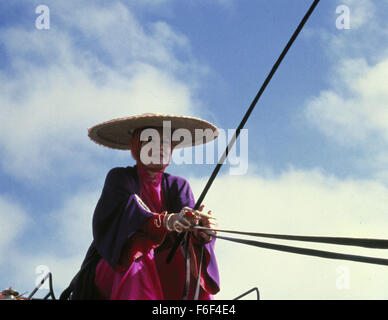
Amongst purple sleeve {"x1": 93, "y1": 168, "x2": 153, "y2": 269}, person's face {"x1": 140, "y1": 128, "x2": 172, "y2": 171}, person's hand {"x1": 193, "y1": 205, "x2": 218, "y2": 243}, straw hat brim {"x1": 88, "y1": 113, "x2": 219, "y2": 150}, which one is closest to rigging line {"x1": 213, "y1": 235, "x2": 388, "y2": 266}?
person's hand {"x1": 193, "y1": 205, "x2": 218, "y2": 243}

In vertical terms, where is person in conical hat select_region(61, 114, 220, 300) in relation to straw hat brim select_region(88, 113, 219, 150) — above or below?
below

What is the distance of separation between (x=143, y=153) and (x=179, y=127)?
1.69 ft

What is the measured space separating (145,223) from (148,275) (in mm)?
496

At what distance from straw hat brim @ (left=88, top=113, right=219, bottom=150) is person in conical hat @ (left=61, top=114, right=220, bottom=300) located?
0.4 inches

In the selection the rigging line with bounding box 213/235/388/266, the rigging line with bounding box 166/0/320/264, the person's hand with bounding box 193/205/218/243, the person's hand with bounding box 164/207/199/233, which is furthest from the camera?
the person's hand with bounding box 193/205/218/243

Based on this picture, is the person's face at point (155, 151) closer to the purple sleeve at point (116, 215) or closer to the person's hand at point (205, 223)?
the purple sleeve at point (116, 215)

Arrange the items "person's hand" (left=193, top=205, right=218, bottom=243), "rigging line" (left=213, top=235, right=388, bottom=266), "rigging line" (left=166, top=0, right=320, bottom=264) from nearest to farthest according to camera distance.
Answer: "rigging line" (left=213, top=235, right=388, bottom=266)
"rigging line" (left=166, top=0, right=320, bottom=264)
"person's hand" (left=193, top=205, right=218, bottom=243)

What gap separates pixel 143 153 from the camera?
192 inches

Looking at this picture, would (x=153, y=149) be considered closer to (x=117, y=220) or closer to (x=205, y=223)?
(x=117, y=220)

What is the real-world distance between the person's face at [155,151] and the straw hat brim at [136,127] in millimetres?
127

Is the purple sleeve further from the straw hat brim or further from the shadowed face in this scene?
the straw hat brim

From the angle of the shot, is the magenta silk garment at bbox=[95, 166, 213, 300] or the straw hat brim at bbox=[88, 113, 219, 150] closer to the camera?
the magenta silk garment at bbox=[95, 166, 213, 300]

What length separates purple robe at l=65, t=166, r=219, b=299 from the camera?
4328mm
